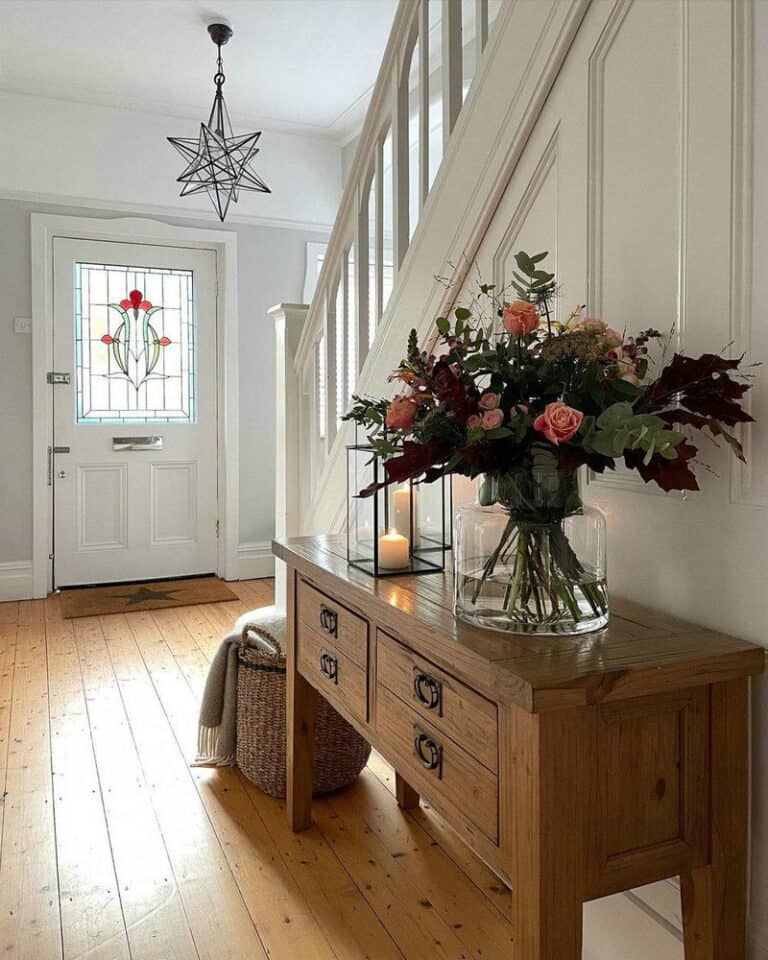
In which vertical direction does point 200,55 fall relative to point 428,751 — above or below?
above

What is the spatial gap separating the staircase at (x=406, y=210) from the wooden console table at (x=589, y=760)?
100 centimetres

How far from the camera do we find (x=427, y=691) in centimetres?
141

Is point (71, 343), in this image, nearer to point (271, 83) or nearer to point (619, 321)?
point (271, 83)

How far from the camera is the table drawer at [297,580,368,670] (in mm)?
1711

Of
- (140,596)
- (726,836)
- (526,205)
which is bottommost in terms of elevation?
(140,596)

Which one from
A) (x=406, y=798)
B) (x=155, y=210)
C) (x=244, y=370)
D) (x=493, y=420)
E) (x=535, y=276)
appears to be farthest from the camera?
(x=244, y=370)

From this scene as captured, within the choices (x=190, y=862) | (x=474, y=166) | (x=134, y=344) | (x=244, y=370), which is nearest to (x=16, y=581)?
(x=134, y=344)

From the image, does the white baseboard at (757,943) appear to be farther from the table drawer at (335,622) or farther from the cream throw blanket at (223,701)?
the cream throw blanket at (223,701)

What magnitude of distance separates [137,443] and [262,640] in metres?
3.06

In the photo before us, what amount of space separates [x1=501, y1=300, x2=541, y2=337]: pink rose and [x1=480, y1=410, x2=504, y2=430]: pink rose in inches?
5.2

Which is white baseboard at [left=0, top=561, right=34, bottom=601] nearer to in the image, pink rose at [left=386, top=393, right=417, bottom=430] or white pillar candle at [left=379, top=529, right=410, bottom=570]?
white pillar candle at [left=379, top=529, right=410, bottom=570]

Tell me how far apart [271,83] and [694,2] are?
152 inches

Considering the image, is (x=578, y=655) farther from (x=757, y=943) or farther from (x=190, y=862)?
(x=190, y=862)

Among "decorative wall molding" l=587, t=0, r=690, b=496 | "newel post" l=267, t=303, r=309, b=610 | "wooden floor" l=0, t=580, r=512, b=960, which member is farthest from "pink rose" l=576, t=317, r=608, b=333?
"newel post" l=267, t=303, r=309, b=610
